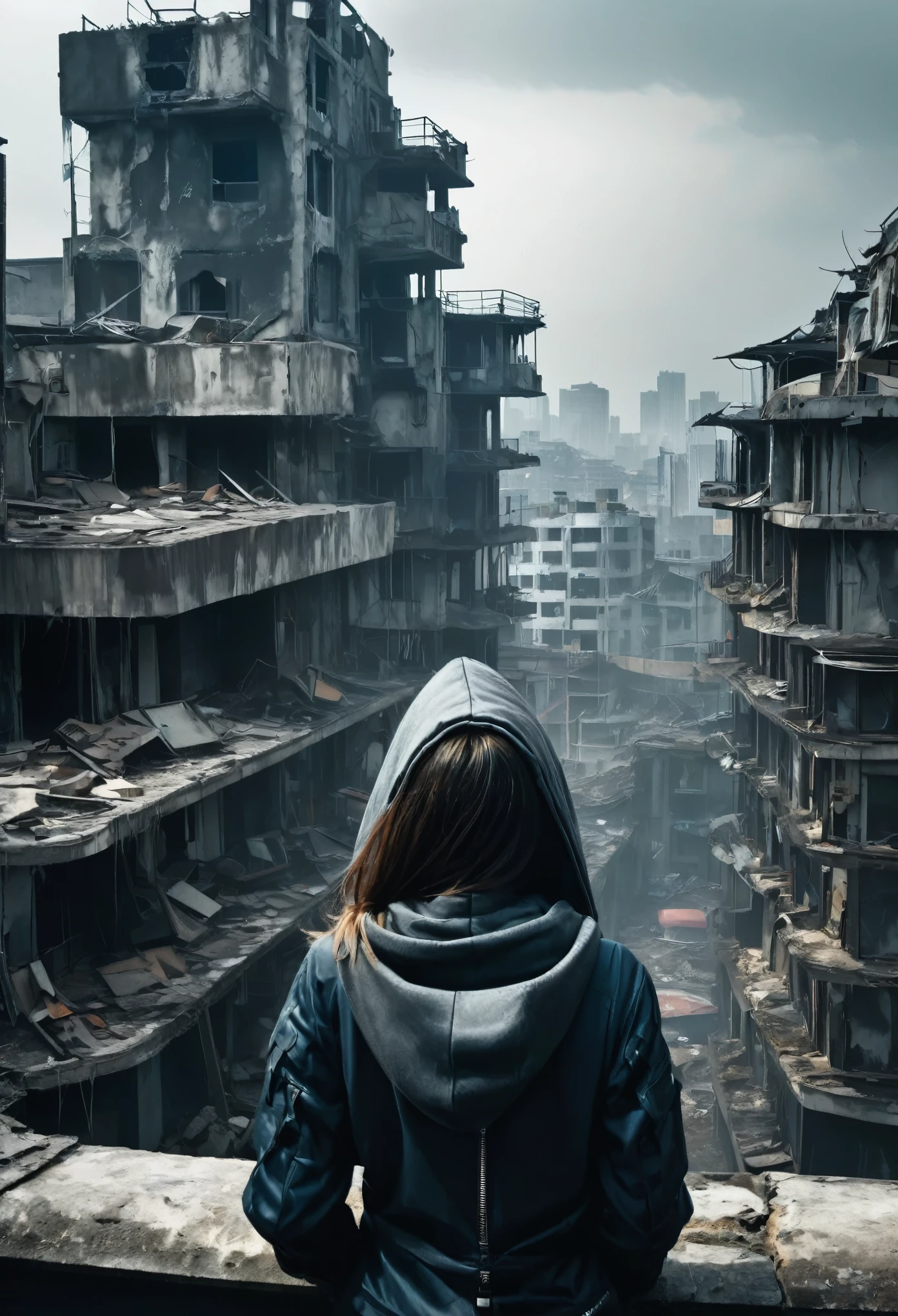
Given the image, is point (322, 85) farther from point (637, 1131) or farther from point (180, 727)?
point (637, 1131)

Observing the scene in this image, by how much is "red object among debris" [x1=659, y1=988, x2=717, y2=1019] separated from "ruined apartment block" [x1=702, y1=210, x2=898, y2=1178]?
7.62m

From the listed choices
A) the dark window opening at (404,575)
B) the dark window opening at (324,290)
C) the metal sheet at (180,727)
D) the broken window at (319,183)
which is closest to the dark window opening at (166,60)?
the broken window at (319,183)

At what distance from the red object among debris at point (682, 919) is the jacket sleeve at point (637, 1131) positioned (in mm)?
47142

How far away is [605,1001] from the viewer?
100 inches

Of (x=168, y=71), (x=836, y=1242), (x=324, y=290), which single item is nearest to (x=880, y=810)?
(x=836, y=1242)

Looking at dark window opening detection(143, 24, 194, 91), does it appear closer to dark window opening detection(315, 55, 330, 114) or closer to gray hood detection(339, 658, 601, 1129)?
dark window opening detection(315, 55, 330, 114)

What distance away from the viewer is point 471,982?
7.97ft

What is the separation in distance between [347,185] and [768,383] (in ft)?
47.9

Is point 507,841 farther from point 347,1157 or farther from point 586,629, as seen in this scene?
point 586,629

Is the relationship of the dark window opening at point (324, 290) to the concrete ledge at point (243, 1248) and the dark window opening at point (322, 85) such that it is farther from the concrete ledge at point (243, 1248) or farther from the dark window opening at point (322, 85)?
the concrete ledge at point (243, 1248)

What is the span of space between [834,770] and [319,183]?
75.7ft

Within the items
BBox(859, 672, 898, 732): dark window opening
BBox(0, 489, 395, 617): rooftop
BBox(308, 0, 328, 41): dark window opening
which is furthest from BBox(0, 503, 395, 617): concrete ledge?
BBox(308, 0, 328, 41): dark window opening

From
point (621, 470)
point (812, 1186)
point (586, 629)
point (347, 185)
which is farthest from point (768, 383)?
point (621, 470)

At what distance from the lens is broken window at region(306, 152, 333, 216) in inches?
1393
